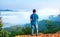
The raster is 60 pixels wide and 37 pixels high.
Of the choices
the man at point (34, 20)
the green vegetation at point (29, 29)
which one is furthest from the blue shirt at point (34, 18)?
the green vegetation at point (29, 29)

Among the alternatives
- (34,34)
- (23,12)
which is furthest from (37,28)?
(23,12)

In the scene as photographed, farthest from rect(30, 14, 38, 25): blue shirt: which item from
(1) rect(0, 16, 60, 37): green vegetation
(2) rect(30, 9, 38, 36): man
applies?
(1) rect(0, 16, 60, 37): green vegetation

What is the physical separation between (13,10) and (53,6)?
84cm

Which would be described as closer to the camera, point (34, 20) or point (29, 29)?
point (34, 20)

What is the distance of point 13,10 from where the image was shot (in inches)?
197

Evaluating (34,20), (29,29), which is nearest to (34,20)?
(34,20)

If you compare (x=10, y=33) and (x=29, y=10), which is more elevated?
(x=29, y=10)

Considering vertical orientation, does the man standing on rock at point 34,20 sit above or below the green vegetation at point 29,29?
above

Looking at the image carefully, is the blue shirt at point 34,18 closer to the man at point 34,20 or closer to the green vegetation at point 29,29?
the man at point 34,20

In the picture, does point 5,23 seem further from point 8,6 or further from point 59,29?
point 59,29

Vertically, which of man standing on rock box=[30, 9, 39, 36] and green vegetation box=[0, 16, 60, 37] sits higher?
man standing on rock box=[30, 9, 39, 36]

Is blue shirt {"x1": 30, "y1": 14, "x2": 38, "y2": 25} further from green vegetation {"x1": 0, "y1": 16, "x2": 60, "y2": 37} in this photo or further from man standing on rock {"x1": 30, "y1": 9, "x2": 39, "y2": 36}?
green vegetation {"x1": 0, "y1": 16, "x2": 60, "y2": 37}

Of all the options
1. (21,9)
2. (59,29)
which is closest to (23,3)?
→ (21,9)

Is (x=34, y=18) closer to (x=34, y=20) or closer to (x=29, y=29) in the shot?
(x=34, y=20)
